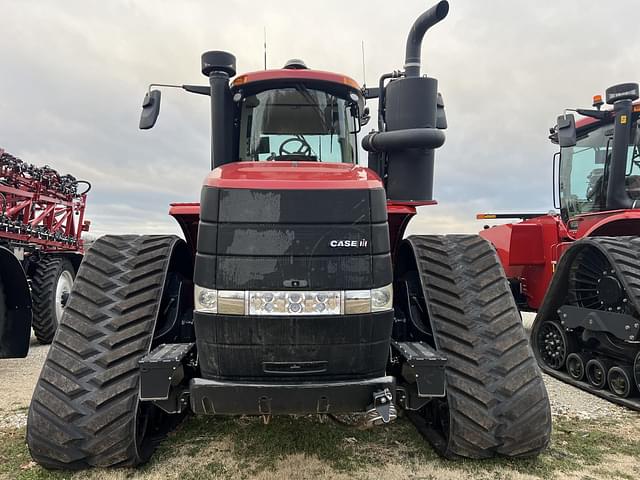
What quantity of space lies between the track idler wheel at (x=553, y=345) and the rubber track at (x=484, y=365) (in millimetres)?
2884

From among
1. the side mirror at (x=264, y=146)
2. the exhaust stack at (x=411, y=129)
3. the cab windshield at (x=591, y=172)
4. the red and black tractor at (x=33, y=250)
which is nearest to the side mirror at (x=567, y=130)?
the cab windshield at (x=591, y=172)

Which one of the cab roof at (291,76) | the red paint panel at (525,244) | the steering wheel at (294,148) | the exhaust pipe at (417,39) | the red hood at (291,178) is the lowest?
the red paint panel at (525,244)

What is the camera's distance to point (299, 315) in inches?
102

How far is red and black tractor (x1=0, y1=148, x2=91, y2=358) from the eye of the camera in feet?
18.5

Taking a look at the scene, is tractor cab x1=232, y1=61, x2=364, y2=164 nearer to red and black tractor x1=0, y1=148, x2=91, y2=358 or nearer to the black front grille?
the black front grille

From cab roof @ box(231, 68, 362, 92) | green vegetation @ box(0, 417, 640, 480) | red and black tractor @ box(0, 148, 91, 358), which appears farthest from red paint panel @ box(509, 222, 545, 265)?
red and black tractor @ box(0, 148, 91, 358)

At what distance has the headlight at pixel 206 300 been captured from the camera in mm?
2607

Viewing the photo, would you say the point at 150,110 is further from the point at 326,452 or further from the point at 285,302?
the point at 326,452

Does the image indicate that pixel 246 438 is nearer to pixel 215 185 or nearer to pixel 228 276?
pixel 228 276

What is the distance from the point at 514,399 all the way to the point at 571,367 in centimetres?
312

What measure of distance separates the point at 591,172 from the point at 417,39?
14.0 ft

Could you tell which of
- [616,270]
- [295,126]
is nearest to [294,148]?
[295,126]

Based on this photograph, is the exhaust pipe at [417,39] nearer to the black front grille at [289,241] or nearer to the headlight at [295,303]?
the black front grille at [289,241]

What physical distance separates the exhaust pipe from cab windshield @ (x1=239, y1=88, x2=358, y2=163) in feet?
1.81
